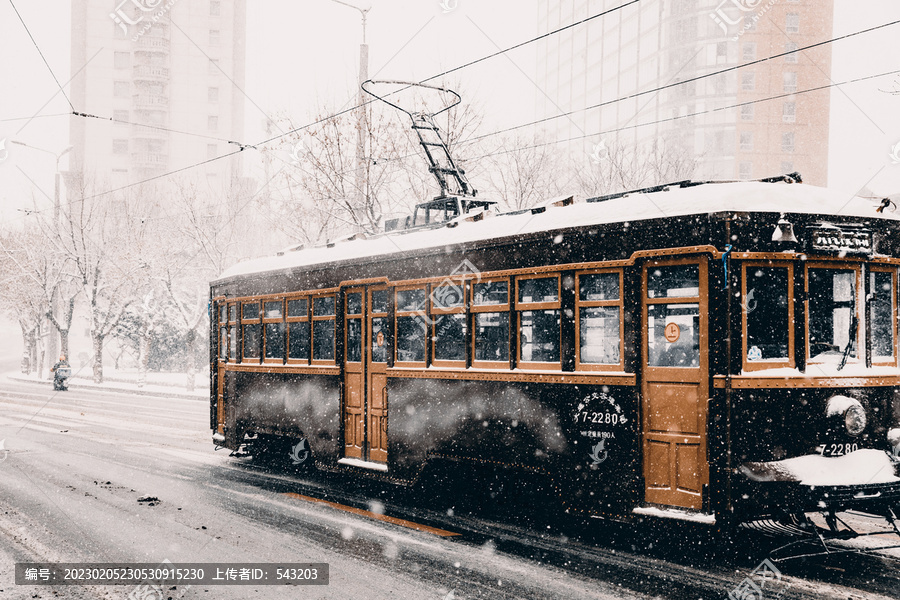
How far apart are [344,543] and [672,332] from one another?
342cm

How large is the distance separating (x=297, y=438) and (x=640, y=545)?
5.15 m

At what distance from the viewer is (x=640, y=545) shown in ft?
22.2

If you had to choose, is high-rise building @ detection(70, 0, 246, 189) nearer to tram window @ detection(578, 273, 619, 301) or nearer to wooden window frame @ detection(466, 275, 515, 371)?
wooden window frame @ detection(466, 275, 515, 371)

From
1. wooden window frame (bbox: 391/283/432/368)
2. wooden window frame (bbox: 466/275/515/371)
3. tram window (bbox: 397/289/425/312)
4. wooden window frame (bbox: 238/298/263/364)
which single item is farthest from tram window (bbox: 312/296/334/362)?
wooden window frame (bbox: 466/275/515/371)

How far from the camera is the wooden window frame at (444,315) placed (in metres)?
7.84

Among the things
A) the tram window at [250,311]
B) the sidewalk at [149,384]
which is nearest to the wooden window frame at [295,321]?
the tram window at [250,311]

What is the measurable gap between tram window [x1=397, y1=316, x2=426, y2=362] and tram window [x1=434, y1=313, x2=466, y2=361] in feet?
0.76

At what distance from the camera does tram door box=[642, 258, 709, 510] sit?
6.11m

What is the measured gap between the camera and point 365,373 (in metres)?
9.19

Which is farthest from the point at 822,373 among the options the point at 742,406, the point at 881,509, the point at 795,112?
the point at 795,112

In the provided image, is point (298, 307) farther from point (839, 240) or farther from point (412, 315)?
point (839, 240)

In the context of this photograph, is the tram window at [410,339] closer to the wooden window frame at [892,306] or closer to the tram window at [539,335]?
the tram window at [539,335]

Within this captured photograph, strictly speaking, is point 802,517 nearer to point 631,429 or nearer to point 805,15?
point 631,429

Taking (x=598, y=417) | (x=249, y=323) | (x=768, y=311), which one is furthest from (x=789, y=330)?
(x=249, y=323)
